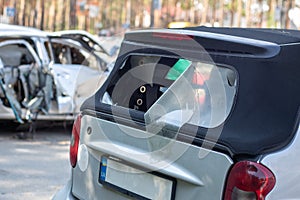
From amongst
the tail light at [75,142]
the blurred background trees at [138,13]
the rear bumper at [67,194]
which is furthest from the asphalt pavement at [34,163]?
the blurred background trees at [138,13]

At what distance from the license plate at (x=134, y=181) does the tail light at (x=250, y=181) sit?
369 mm

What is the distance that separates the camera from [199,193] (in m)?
2.72

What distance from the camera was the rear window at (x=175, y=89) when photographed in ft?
9.50

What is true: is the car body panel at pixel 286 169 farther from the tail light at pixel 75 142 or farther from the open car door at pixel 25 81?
the open car door at pixel 25 81

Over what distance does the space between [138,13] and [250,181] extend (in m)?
45.5

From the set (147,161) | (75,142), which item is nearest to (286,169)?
(147,161)

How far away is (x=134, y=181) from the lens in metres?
3.04

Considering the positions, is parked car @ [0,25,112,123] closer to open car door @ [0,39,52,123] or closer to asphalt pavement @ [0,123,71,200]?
open car door @ [0,39,52,123]

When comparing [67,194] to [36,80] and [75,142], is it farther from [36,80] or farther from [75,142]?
[36,80]

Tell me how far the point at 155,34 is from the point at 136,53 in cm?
26

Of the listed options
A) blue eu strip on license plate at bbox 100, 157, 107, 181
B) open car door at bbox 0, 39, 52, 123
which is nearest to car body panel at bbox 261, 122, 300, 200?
blue eu strip on license plate at bbox 100, 157, 107, 181

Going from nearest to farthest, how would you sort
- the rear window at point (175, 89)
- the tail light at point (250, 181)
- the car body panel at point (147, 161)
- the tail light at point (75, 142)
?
the tail light at point (250, 181) < the car body panel at point (147, 161) < the rear window at point (175, 89) < the tail light at point (75, 142)

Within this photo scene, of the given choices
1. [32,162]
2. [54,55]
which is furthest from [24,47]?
[32,162]

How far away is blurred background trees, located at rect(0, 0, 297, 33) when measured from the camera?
2767 cm
